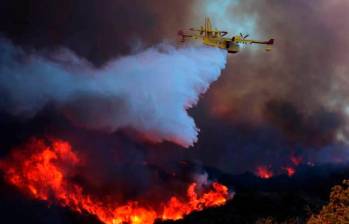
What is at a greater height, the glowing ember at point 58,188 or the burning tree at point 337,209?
the glowing ember at point 58,188

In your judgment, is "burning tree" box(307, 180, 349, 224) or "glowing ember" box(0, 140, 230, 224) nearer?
"burning tree" box(307, 180, 349, 224)

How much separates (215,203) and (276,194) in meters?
19.1

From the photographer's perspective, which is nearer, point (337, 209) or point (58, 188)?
point (337, 209)

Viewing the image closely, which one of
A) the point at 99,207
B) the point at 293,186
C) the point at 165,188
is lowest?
the point at 99,207

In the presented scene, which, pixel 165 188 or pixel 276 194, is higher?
pixel 276 194

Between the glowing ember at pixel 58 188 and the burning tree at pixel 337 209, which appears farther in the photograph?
the glowing ember at pixel 58 188

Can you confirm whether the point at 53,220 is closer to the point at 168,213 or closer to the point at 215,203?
the point at 168,213

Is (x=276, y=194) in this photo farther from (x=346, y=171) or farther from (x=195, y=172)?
(x=346, y=171)

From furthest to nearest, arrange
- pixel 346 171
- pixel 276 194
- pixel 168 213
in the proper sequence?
pixel 346 171 < pixel 276 194 < pixel 168 213

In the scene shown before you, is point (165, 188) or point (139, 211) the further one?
point (165, 188)

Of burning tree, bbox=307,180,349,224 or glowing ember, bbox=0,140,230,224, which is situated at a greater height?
glowing ember, bbox=0,140,230,224

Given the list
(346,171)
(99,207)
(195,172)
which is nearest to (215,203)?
(195,172)

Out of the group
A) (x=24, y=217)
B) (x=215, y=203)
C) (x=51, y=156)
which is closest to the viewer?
(x=24, y=217)

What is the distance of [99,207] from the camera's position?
82.7 m
